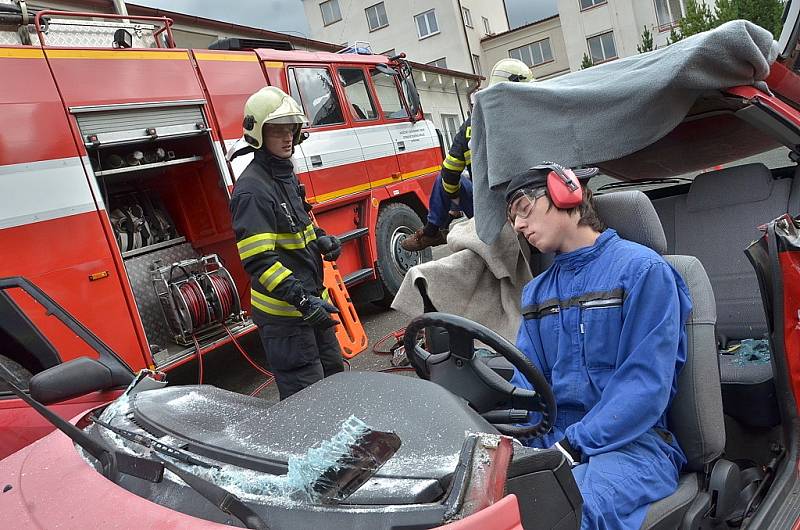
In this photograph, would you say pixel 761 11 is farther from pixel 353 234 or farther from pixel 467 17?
pixel 467 17

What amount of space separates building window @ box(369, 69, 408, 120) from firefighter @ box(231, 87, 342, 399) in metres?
3.61

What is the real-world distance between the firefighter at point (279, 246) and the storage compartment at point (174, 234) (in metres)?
1.69

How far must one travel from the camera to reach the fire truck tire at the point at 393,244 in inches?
259

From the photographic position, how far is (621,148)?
2729mm

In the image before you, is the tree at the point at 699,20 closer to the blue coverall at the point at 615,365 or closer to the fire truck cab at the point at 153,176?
the fire truck cab at the point at 153,176

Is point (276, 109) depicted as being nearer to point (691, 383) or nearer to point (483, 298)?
point (483, 298)

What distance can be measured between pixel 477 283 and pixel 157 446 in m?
2.42

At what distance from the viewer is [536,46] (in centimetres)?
3606

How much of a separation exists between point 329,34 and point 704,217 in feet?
122

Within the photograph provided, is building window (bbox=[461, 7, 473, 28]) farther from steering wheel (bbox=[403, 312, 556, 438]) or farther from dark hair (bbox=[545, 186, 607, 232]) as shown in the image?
steering wheel (bbox=[403, 312, 556, 438])

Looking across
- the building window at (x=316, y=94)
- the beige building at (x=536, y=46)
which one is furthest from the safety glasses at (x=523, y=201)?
the beige building at (x=536, y=46)

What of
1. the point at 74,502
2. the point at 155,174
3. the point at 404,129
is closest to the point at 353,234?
the point at 404,129

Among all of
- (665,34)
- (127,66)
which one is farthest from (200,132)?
(665,34)

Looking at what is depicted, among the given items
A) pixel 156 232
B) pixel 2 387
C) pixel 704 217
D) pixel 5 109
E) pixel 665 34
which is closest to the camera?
pixel 2 387
